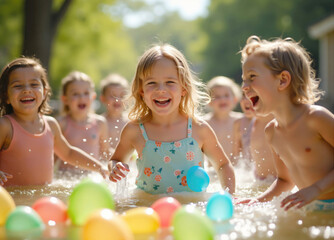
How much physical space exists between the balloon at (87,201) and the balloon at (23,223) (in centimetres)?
25

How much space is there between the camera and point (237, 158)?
21.1 ft

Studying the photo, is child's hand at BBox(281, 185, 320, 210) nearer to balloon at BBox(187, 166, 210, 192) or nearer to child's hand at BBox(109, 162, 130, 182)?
balloon at BBox(187, 166, 210, 192)

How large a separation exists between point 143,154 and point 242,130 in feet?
9.83

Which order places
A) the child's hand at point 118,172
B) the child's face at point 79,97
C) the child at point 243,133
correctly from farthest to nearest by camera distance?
the child's face at point 79,97
the child at point 243,133
the child's hand at point 118,172

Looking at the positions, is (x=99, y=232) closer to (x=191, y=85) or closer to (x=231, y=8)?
(x=191, y=85)

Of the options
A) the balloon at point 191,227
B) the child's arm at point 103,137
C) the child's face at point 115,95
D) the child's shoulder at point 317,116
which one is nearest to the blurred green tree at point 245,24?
the child's face at point 115,95

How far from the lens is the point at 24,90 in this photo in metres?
4.78

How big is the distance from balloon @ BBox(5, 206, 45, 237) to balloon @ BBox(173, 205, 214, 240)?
2.78 ft

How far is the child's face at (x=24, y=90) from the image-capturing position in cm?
477

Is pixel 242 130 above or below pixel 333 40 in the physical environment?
below

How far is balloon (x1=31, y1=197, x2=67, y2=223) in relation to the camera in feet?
9.71

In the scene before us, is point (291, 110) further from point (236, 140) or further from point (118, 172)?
point (236, 140)

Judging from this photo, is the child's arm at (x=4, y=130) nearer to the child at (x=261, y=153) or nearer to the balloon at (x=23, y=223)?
the balloon at (x=23, y=223)

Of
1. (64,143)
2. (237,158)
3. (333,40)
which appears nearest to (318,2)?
(333,40)
